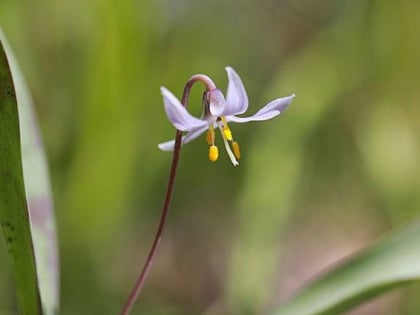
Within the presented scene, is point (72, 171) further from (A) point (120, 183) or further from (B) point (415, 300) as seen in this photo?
(B) point (415, 300)

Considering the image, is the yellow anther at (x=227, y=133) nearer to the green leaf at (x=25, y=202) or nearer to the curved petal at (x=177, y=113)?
the curved petal at (x=177, y=113)

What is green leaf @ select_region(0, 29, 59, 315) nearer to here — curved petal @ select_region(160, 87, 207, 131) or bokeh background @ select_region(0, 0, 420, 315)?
curved petal @ select_region(160, 87, 207, 131)

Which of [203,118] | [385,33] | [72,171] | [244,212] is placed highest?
[385,33]

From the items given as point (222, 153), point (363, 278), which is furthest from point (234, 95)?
point (222, 153)

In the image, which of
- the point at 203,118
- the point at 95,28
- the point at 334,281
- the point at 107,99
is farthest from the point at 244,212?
the point at 203,118

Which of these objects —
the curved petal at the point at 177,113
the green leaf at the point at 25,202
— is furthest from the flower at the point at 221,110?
the green leaf at the point at 25,202
